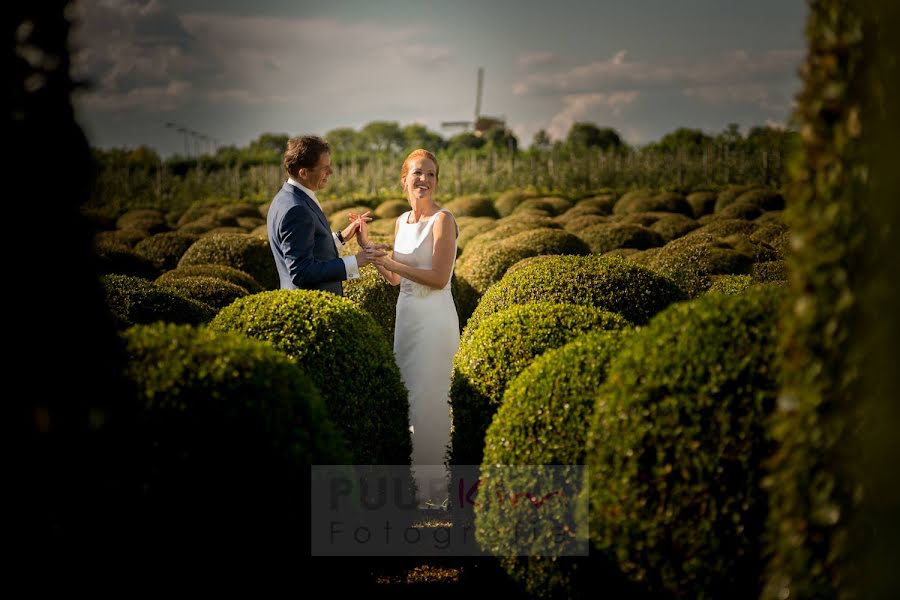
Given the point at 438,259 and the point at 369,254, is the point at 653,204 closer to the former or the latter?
the point at 438,259

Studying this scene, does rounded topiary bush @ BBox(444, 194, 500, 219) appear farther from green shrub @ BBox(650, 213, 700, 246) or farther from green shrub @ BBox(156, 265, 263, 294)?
green shrub @ BBox(156, 265, 263, 294)

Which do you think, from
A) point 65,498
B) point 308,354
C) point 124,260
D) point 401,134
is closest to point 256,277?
point 124,260

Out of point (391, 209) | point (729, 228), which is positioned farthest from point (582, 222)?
point (391, 209)

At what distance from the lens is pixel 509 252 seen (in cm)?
1059

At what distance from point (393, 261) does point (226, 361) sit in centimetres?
283

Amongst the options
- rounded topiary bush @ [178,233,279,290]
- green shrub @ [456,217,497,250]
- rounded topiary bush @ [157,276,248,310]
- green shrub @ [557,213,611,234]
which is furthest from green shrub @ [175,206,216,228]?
rounded topiary bush @ [157,276,248,310]

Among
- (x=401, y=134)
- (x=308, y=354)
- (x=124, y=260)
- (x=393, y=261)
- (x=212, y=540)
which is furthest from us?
(x=401, y=134)

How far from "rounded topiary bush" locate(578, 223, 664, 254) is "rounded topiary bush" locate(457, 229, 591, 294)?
1.73 metres

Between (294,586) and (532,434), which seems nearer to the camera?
(294,586)

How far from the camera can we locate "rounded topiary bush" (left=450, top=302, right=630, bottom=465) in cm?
507

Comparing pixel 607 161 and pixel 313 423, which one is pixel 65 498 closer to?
pixel 313 423

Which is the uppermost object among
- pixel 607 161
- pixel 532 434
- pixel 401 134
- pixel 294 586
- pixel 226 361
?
pixel 401 134

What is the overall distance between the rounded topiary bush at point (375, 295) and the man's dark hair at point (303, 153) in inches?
132

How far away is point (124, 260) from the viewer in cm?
1236
